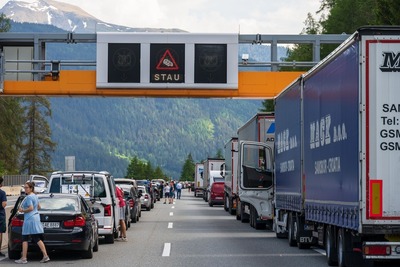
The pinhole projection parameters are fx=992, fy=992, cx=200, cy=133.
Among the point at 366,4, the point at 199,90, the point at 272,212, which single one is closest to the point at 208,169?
the point at 366,4

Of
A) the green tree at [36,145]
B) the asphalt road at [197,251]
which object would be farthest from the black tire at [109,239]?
the green tree at [36,145]

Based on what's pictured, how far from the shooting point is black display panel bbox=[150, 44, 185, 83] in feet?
128

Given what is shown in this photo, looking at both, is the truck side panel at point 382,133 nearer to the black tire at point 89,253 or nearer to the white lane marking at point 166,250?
the black tire at point 89,253

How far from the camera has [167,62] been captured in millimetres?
39344

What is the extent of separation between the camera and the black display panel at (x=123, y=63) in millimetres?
39312

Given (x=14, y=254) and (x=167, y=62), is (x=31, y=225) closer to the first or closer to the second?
(x=14, y=254)

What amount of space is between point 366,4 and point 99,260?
229ft

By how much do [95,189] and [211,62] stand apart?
16364 mm

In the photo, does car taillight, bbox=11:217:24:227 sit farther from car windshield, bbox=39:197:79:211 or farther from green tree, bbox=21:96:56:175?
green tree, bbox=21:96:56:175

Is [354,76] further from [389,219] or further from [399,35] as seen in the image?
[389,219]

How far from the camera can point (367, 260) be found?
16.4 meters

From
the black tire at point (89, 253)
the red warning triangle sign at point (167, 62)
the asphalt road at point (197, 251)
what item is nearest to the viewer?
the asphalt road at point (197, 251)

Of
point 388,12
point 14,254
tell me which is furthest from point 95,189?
point 388,12

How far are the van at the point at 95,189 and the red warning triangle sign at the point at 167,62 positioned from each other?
15.4 meters
